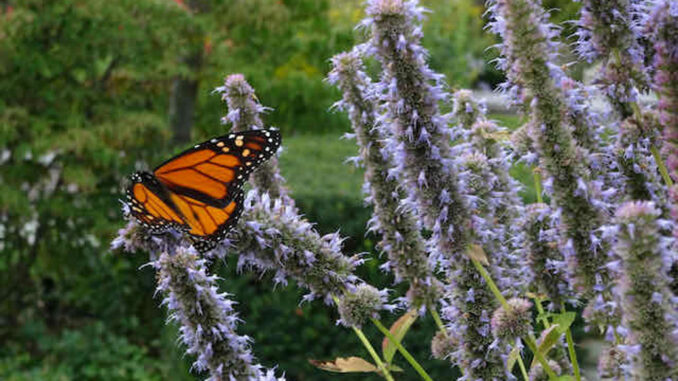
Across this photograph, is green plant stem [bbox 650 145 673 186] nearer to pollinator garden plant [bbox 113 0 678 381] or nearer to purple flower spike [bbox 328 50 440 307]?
pollinator garden plant [bbox 113 0 678 381]

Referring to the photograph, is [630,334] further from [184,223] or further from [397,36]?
[184,223]

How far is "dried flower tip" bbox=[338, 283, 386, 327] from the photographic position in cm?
194

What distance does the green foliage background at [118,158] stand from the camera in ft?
18.8

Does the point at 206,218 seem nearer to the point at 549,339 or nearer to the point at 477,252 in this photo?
the point at 477,252

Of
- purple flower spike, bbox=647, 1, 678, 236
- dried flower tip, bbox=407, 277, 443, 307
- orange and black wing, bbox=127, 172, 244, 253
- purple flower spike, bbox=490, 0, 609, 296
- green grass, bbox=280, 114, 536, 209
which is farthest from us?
green grass, bbox=280, 114, 536, 209

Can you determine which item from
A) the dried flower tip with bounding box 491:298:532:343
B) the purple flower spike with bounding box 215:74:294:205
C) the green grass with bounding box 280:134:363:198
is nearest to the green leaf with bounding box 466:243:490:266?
the dried flower tip with bounding box 491:298:532:343

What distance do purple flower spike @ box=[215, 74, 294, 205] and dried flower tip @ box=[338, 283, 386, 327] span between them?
362mm

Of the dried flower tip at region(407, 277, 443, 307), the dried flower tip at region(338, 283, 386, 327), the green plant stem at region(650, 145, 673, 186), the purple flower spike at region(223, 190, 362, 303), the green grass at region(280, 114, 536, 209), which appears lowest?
the green plant stem at region(650, 145, 673, 186)

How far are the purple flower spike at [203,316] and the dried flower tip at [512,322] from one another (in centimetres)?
50

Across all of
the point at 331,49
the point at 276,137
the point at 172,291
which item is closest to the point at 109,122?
Result: the point at 331,49

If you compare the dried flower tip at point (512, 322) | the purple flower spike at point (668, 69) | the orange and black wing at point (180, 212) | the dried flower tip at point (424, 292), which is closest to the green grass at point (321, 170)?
the dried flower tip at point (424, 292)

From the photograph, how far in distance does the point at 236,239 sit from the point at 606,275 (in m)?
0.76

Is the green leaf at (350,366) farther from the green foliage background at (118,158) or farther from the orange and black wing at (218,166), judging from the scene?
the green foliage background at (118,158)

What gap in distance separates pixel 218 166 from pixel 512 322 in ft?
3.24
